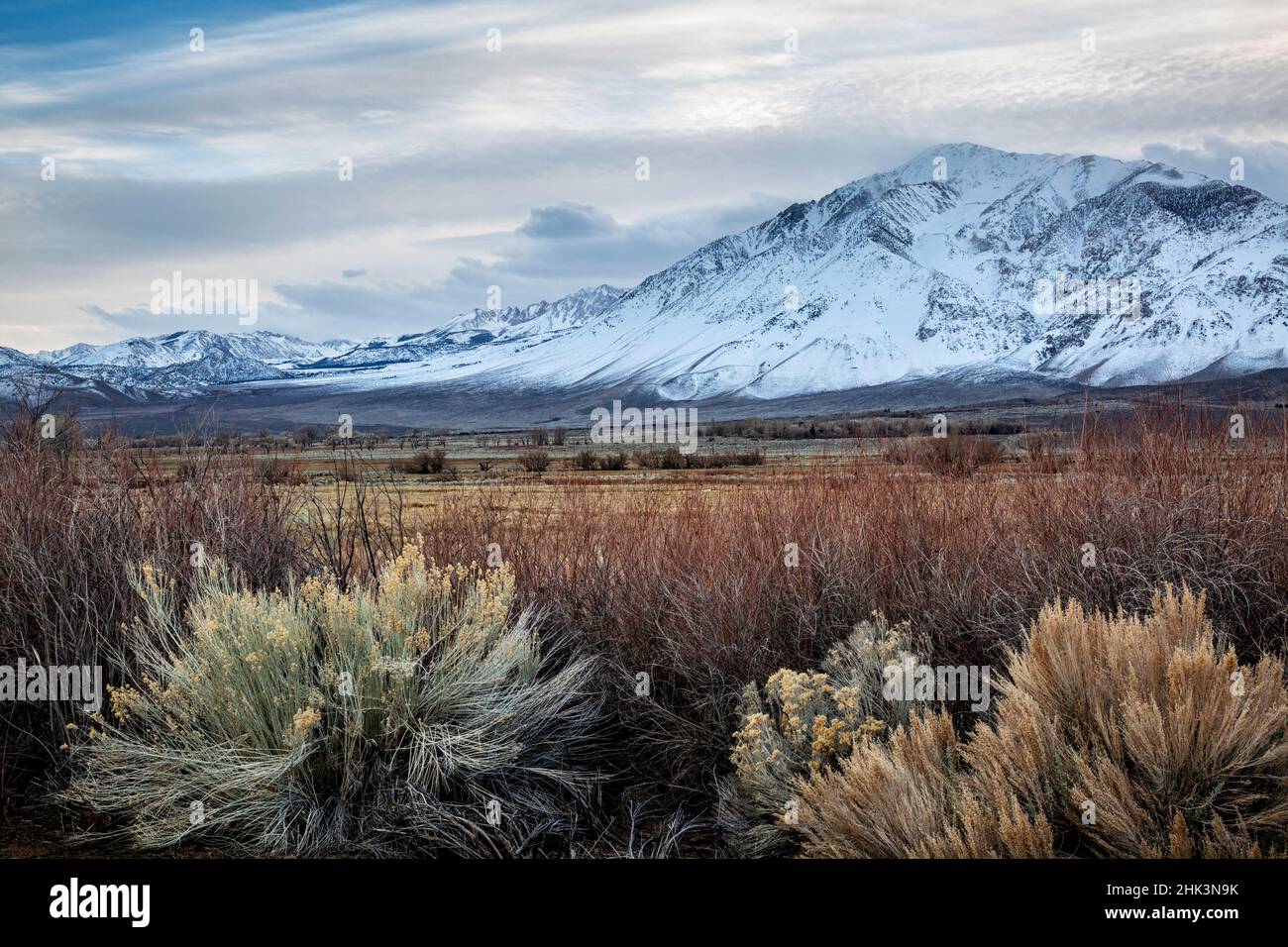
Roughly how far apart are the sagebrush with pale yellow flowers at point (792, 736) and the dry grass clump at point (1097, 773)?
441 mm

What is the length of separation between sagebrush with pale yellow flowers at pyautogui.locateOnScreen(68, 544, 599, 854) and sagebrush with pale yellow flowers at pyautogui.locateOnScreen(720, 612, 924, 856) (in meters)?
1.02

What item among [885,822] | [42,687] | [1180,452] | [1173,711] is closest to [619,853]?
[885,822]

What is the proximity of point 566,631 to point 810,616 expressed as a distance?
1.71 metres

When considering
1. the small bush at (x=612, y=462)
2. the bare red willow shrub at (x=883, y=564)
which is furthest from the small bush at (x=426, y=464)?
the bare red willow shrub at (x=883, y=564)

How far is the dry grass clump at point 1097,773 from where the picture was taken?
162 inches

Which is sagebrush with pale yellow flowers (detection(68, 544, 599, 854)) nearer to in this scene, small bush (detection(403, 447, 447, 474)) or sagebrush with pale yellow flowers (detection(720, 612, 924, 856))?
sagebrush with pale yellow flowers (detection(720, 612, 924, 856))

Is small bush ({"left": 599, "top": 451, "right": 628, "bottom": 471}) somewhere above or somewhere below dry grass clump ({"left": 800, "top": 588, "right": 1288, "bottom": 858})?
above

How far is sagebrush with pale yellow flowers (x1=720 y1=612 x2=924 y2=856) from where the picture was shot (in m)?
5.23

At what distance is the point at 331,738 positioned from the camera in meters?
5.57

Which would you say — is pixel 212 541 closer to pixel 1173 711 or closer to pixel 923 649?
pixel 923 649

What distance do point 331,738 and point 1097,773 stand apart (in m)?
3.82

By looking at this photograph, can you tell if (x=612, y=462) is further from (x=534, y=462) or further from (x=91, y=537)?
(x=91, y=537)

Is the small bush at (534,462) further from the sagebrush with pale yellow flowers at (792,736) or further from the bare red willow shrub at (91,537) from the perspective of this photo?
the sagebrush with pale yellow flowers at (792,736)

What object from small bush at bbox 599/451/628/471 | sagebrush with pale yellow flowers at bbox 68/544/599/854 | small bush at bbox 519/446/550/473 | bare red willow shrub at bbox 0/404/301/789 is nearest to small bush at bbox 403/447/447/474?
small bush at bbox 519/446/550/473
